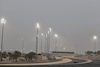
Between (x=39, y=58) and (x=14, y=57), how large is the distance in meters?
7.22

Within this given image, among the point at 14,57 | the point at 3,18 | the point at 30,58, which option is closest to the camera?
the point at 3,18

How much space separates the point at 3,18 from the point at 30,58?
41.6 ft

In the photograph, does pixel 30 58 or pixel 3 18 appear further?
pixel 30 58

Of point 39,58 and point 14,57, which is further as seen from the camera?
point 39,58

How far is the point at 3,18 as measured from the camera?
3269 cm

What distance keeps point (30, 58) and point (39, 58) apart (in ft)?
9.33

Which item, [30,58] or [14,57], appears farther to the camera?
[30,58]

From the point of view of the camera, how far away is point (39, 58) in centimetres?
4134

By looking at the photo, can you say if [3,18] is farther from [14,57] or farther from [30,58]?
[30,58]

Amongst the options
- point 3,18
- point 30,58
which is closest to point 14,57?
point 30,58

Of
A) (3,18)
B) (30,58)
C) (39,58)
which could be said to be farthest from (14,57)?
(3,18)

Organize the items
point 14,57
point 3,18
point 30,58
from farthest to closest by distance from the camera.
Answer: point 30,58
point 14,57
point 3,18

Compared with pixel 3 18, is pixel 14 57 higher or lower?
lower

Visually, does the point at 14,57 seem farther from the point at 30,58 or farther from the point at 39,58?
the point at 39,58
